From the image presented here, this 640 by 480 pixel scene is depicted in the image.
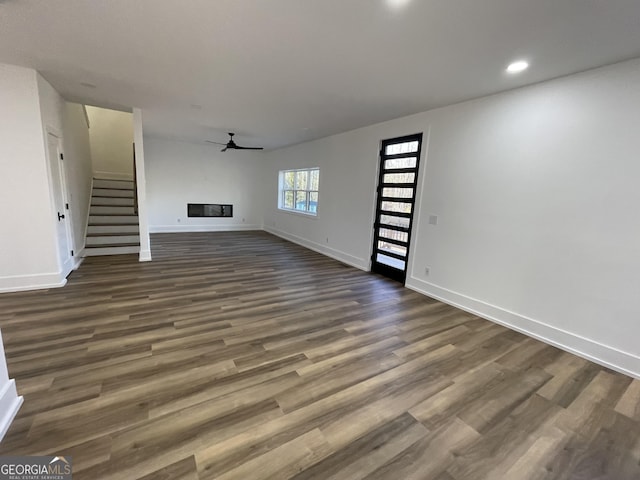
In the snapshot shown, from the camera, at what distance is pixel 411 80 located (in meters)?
2.98

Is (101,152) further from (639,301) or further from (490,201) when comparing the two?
(639,301)

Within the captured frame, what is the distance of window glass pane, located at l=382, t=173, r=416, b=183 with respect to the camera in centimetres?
444

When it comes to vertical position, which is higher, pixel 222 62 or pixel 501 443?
pixel 222 62

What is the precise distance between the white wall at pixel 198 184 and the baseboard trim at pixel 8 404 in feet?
22.8

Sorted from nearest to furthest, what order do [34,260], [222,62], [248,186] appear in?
[222,62] → [34,260] → [248,186]

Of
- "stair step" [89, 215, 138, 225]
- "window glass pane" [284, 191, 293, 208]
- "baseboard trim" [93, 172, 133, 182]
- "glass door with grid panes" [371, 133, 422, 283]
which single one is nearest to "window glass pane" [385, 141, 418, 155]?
"glass door with grid panes" [371, 133, 422, 283]

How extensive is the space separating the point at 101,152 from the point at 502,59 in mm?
9592

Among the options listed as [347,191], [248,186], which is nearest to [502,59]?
[347,191]

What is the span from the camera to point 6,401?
1.63 meters

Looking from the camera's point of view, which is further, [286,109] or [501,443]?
[286,109]

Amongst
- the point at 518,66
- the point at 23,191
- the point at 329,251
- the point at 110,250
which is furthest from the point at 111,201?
the point at 518,66

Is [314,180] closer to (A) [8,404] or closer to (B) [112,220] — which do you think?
(B) [112,220]

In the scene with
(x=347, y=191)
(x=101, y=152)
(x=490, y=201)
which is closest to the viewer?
(x=490, y=201)

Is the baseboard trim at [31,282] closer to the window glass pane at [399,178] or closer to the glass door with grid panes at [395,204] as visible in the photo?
the glass door with grid panes at [395,204]
